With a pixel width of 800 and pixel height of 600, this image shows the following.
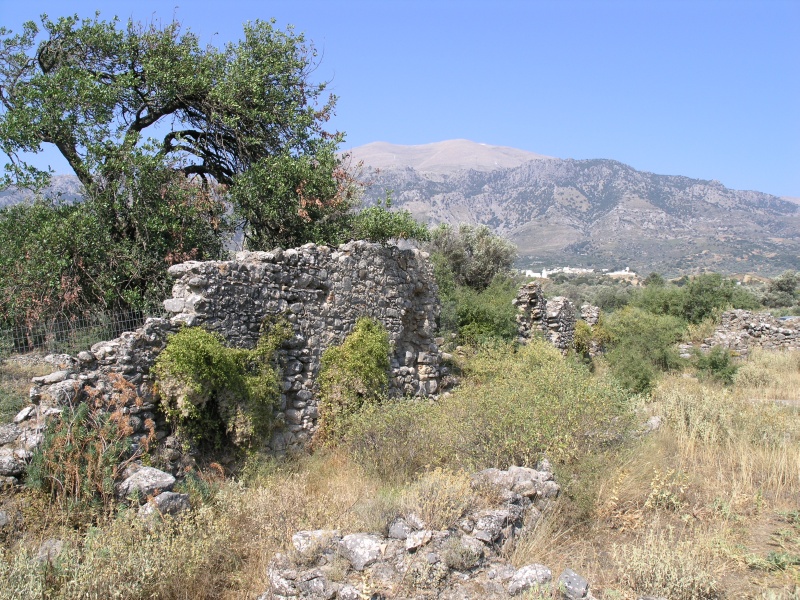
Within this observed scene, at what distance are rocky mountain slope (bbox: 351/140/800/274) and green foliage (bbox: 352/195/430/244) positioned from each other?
81.9 meters

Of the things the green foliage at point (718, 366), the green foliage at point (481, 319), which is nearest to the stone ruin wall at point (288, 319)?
the green foliage at point (481, 319)

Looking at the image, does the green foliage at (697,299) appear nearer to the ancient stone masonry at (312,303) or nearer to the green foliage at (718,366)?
the green foliage at (718,366)

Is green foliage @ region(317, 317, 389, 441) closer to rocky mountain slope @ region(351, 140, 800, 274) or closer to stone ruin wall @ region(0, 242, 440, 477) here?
stone ruin wall @ region(0, 242, 440, 477)

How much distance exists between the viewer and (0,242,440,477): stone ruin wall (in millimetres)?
6352

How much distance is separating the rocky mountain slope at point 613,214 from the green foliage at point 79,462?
293 ft

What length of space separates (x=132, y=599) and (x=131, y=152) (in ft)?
29.6

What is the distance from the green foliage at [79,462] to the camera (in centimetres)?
555

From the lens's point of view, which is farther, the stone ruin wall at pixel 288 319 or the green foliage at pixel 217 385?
the green foliage at pixel 217 385

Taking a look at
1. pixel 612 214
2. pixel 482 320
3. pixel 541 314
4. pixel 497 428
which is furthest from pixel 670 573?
pixel 612 214

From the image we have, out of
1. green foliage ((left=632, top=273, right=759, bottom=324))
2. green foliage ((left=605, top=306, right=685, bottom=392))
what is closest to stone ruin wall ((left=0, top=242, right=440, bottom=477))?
green foliage ((left=605, top=306, right=685, bottom=392))

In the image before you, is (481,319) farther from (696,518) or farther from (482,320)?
(696,518)

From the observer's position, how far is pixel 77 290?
10.7m

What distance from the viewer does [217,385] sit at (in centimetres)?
758

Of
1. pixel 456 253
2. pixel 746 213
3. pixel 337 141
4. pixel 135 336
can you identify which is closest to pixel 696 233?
pixel 746 213
